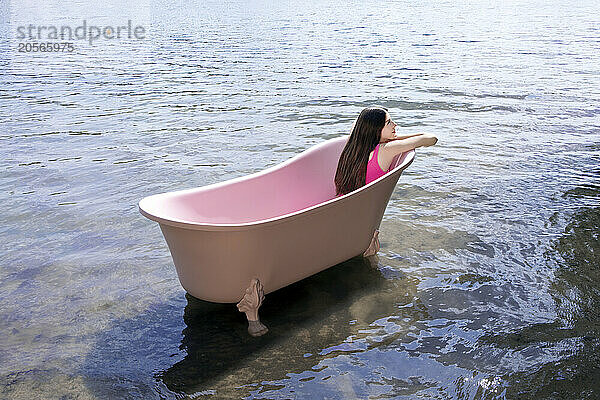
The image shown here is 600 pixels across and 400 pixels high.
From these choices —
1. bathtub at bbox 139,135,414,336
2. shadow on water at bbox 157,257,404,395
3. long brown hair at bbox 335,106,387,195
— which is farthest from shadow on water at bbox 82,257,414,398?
long brown hair at bbox 335,106,387,195

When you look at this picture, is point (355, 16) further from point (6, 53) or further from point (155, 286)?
point (155, 286)

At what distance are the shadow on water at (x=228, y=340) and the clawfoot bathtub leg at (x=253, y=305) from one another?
39 mm

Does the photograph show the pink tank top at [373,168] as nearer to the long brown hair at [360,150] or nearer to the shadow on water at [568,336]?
the long brown hair at [360,150]

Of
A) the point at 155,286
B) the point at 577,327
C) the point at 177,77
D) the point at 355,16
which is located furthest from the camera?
the point at 355,16

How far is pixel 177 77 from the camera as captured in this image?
10.0 meters

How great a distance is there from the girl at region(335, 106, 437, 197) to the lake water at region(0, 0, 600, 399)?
18.9 inches

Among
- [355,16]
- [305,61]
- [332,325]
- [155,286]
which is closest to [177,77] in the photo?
[305,61]

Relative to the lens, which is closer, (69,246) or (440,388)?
(440,388)

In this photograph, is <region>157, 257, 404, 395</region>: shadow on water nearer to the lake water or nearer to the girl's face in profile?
the lake water

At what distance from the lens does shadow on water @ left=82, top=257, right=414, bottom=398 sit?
8.52ft

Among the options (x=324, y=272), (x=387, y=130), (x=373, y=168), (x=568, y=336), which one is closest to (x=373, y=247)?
(x=324, y=272)

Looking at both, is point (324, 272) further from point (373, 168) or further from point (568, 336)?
point (568, 336)

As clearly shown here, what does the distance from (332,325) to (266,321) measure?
309mm

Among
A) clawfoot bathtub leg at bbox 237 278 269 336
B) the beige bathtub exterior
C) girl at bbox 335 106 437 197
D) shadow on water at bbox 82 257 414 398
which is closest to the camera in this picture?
shadow on water at bbox 82 257 414 398
